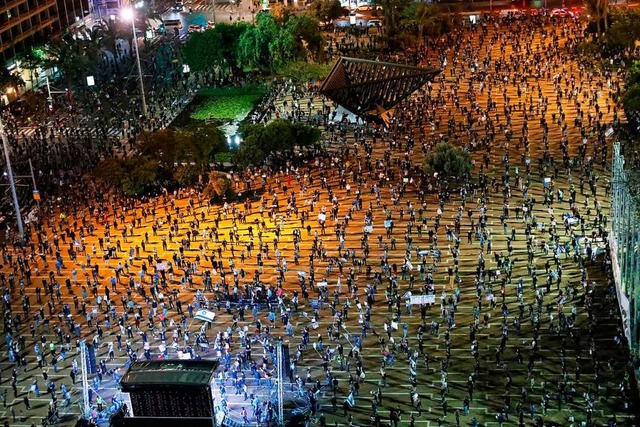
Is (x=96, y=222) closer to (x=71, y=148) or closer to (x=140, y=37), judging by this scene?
(x=71, y=148)

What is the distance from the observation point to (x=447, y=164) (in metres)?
92.8

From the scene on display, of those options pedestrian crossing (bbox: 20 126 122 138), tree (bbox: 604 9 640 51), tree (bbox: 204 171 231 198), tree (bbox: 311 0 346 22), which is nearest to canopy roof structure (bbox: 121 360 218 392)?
tree (bbox: 204 171 231 198)

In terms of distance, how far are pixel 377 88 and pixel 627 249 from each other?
49433 millimetres

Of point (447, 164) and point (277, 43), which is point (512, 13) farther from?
point (447, 164)

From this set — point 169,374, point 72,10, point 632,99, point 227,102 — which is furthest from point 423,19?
point 169,374

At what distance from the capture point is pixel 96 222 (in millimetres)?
92188

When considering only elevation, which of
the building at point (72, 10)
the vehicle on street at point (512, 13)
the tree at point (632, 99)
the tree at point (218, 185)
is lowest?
the tree at point (218, 185)

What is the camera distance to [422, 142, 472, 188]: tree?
93000 mm

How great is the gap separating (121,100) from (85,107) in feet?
13.9

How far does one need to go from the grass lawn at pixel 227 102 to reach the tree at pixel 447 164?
3262 cm

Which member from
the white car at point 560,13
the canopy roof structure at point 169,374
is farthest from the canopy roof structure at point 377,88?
the canopy roof structure at point 169,374

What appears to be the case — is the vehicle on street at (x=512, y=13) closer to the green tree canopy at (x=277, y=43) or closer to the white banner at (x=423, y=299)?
the green tree canopy at (x=277, y=43)

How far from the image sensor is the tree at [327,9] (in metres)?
156

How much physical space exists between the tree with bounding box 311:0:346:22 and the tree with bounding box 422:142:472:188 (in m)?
65.3
